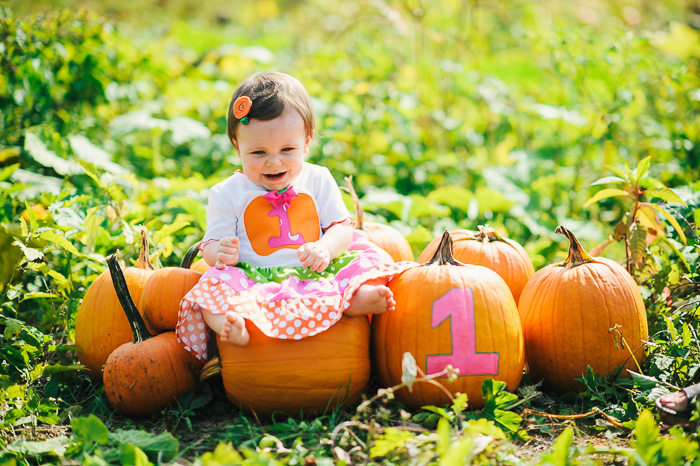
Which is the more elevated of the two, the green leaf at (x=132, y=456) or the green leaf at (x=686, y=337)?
the green leaf at (x=686, y=337)

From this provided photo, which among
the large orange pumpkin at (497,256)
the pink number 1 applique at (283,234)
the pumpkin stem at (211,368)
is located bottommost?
the pumpkin stem at (211,368)

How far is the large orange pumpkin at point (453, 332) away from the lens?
2.23 m

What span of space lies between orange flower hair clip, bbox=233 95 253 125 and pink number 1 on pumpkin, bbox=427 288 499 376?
107cm

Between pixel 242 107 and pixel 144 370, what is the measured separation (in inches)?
43.4

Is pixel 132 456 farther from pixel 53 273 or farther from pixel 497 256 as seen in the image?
pixel 497 256

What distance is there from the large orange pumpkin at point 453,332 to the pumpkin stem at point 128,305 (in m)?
0.98

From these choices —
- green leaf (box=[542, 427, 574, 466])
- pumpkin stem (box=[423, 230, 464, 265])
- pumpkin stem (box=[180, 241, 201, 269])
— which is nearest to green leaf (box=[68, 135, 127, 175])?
pumpkin stem (box=[180, 241, 201, 269])

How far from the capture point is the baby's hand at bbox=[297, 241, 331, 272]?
238cm

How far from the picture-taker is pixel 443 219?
4.29 meters

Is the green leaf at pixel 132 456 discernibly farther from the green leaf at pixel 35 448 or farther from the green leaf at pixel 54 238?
the green leaf at pixel 54 238

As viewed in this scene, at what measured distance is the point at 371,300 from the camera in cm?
222

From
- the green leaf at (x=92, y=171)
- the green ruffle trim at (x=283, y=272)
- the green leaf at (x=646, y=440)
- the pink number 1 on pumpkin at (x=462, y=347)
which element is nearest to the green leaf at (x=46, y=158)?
the green leaf at (x=92, y=171)

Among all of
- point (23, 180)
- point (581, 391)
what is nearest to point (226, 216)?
point (581, 391)

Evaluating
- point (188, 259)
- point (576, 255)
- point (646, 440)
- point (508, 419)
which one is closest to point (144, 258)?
point (188, 259)
